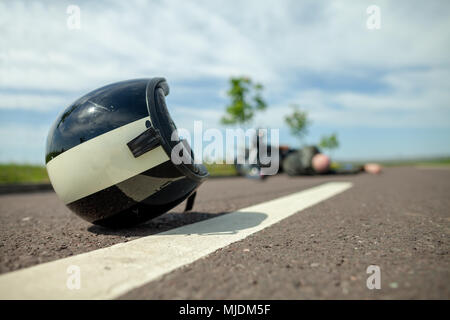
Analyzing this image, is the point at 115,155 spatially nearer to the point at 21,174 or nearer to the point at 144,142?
the point at 144,142

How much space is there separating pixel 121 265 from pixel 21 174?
1547cm

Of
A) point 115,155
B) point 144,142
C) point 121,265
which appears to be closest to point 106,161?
point 115,155

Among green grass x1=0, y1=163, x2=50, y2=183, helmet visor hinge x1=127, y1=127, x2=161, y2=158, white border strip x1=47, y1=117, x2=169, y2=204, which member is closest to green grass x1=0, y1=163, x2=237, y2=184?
green grass x1=0, y1=163, x2=50, y2=183

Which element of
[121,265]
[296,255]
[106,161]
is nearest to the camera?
[121,265]

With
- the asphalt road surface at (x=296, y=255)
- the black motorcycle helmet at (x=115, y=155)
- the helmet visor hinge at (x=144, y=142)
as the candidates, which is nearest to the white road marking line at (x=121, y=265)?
the asphalt road surface at (x=296, y=255)

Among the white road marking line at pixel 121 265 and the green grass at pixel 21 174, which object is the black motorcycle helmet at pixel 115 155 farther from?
the green grass at pixel 21 174

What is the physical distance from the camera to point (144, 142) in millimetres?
3107

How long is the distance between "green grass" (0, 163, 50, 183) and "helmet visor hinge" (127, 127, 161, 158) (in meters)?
12.3

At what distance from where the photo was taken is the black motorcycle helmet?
311cm

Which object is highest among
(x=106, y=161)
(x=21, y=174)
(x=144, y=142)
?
(x=144, y=142)

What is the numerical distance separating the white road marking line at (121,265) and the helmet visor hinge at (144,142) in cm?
101

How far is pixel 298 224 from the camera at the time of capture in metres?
3.97
